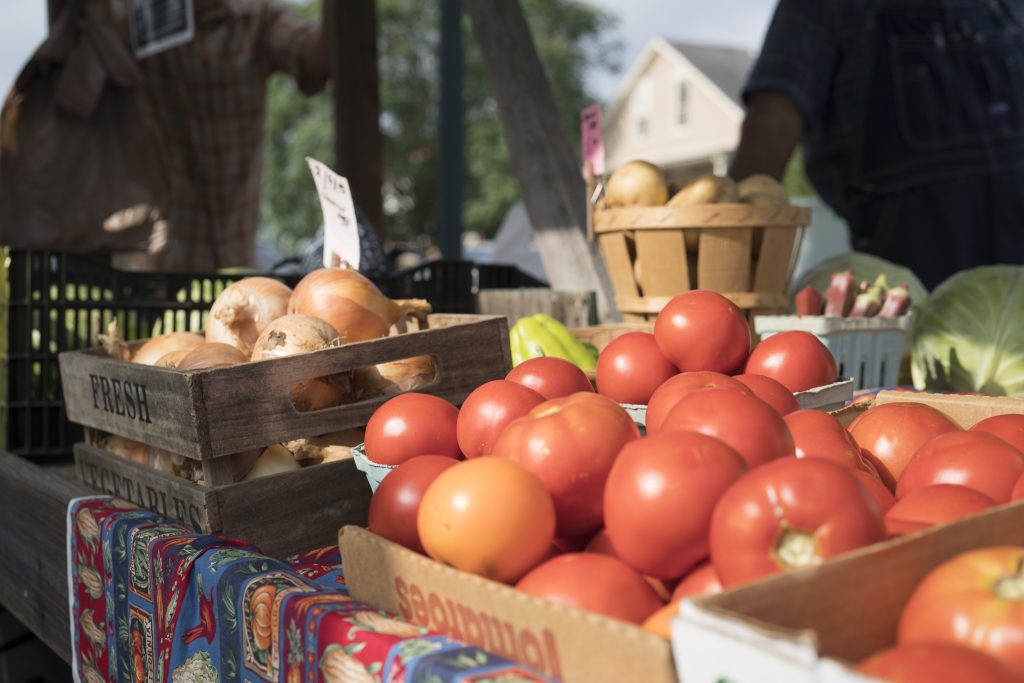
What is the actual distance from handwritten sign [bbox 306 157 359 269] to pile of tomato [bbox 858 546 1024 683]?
1660mm

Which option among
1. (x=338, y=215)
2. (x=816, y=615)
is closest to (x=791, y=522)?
(x=816, y=615)

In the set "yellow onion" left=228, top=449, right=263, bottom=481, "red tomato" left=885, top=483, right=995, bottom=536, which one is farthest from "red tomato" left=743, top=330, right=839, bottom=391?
"yellow onion" left=228, top=449, right=263, bottom=481

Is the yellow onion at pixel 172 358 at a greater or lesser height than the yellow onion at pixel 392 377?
greater

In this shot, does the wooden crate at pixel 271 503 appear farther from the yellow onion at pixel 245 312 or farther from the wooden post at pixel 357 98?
the wooden post at pixel 357 98

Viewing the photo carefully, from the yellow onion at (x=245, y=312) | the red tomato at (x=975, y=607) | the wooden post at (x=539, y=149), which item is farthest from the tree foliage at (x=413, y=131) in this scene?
the red tomato at (x=975, y=607)

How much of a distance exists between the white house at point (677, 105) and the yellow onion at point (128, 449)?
27.3 metres

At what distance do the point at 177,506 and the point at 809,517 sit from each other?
→ 1117 mm

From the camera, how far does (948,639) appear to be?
0.73 m

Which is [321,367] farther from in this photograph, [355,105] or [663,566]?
[355,105]

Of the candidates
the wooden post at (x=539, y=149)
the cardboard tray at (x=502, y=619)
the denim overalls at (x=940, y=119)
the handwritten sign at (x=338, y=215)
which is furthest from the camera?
the denim overalls at (x=940, y=119)

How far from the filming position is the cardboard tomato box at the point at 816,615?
2.19 feet

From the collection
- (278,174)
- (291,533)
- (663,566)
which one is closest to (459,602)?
(663,566)

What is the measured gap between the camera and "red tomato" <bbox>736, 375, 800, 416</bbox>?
135 cm

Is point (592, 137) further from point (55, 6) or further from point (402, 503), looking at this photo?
point (55, 6)
